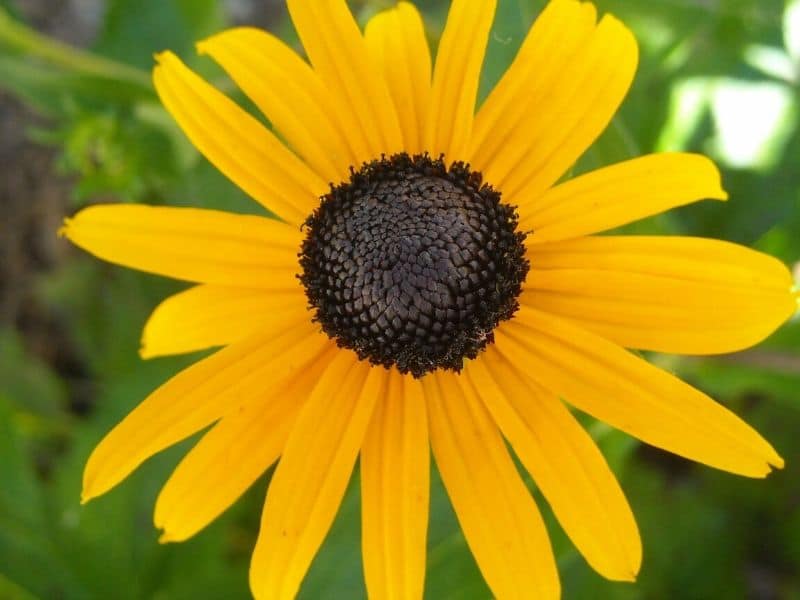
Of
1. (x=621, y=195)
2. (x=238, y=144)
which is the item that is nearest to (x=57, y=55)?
(x=238, y=144)

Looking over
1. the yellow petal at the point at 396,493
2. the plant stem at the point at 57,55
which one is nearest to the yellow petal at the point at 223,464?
the yellow petal at the point at 396,493

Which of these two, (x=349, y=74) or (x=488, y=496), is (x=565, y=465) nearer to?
(x=488, y=496)

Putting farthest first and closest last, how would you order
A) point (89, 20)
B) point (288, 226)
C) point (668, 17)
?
point (89, 20), point (668, 17), point (288, 226)

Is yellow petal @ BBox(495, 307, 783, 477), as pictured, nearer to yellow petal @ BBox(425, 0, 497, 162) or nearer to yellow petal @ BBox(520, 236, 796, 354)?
yellow petal @ BBox(520, 236, 796, 354)

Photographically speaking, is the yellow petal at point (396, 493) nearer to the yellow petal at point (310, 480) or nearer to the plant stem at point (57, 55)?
the yellow petal at point (310, 480)

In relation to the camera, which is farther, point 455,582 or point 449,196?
point 455,582

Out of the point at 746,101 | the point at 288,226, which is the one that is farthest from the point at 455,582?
the point at 746,101

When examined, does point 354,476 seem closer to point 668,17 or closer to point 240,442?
point 240,442

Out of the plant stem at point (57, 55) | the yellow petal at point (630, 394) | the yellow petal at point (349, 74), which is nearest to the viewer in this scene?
the yellow petal at point (630, 394)
